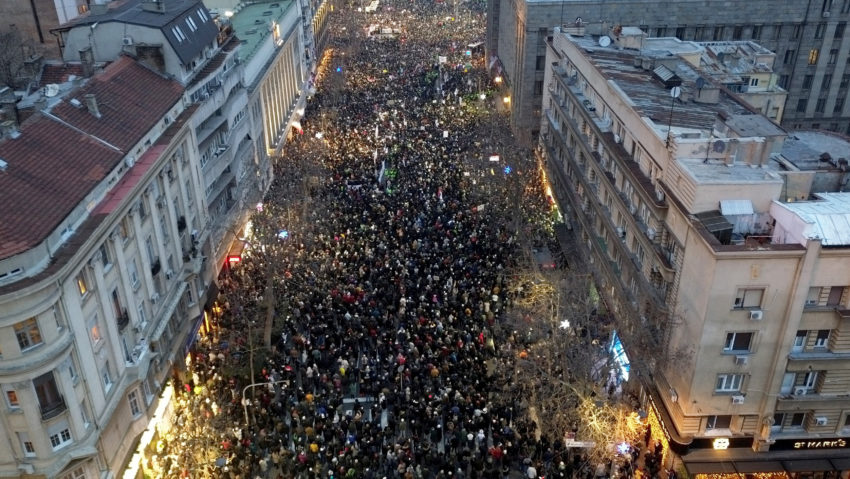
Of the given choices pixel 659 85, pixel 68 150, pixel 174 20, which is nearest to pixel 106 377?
pixel 68 150

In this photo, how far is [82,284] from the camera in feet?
84.7

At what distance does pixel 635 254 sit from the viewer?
1358 inches

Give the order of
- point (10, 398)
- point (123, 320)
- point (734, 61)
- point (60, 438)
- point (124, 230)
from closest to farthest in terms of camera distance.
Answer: point (10, 398) < point (60, 438) < point (123, 320) < point (124, 230) < point (734, 61)

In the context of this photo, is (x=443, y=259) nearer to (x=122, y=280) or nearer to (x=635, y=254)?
(x=635, y=254)

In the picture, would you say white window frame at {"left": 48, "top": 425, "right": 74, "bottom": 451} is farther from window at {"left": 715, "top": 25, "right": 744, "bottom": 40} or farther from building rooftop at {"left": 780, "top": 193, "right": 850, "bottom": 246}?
window at {"left": 715, "top": 25, "right": 744, "bottom": 40}

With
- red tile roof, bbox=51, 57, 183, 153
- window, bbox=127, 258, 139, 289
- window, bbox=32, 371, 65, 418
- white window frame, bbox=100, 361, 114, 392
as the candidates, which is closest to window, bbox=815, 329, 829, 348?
white window frame, bbox=100, 361, 114, 392

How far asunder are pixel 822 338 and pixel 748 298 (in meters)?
3.91

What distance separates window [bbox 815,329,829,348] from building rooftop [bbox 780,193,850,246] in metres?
3.90

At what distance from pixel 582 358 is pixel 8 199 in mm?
23676

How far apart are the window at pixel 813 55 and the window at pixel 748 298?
169ft

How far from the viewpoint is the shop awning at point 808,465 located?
28.4 m

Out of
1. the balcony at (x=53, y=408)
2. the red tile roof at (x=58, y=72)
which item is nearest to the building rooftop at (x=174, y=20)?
the red tile roof at (x=58, y=72)

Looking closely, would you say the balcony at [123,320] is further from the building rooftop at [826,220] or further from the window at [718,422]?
the building rooftop at [826,220]

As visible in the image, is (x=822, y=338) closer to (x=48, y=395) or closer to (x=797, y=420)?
(x=797, y=420)
